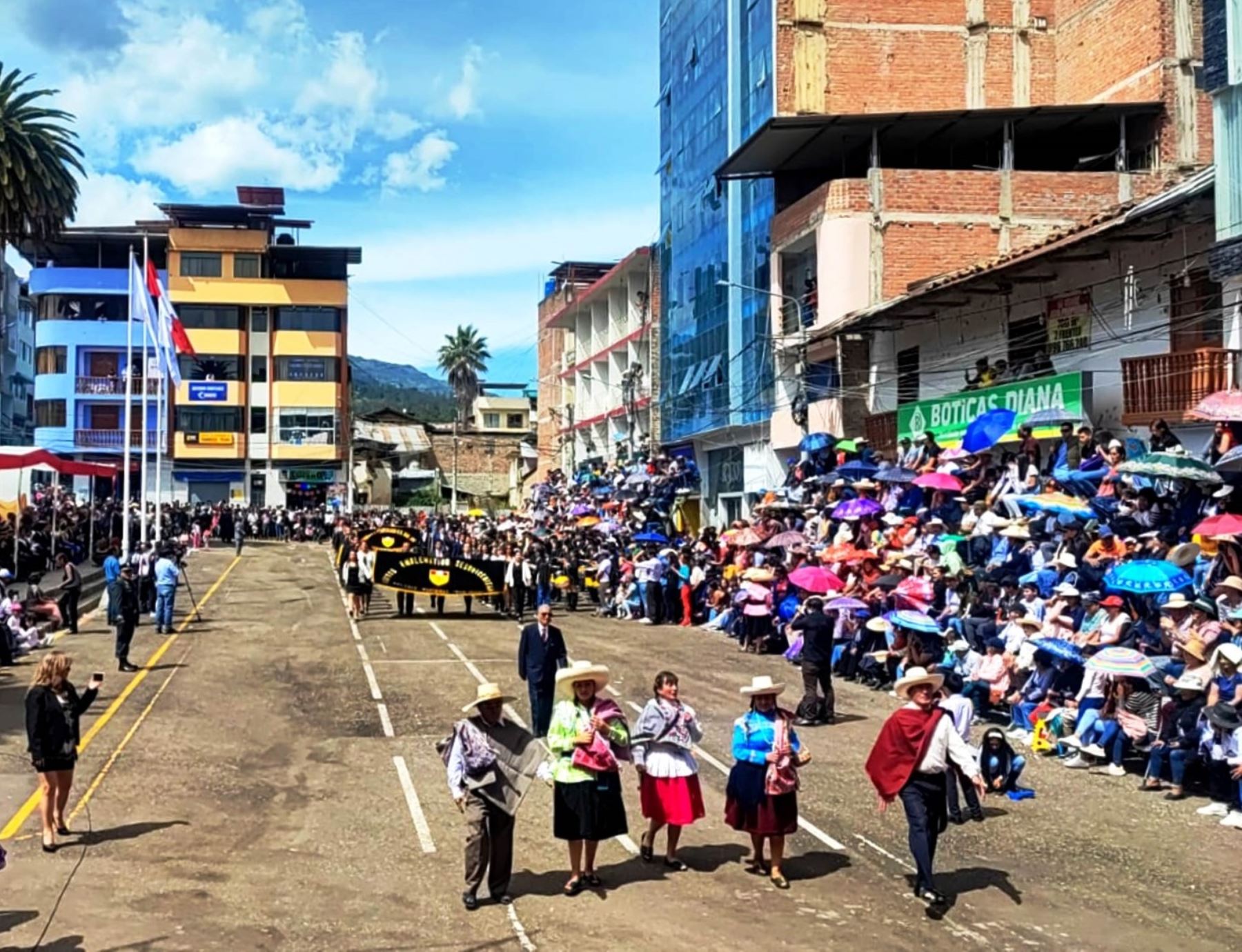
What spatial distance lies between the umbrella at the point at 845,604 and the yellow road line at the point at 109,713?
35.1ft

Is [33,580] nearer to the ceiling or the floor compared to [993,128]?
nearer to the floor

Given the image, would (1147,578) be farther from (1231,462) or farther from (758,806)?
(758,806)

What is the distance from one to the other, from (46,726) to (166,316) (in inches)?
1116

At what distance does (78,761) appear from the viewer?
45.2ft

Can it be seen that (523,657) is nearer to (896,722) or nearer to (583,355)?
(896,722)

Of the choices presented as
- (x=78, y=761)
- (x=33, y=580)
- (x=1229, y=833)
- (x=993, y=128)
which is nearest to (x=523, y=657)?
(x=78, y=761)

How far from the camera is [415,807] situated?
467 inches

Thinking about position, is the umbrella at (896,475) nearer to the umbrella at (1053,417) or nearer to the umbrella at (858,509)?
the umbrella at (858,509)

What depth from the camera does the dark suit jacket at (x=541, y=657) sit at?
1473 centimetres

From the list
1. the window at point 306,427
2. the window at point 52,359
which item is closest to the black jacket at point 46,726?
the window at point 306,427

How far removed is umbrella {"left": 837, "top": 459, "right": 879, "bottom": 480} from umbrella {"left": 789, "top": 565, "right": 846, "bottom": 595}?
6.28 m

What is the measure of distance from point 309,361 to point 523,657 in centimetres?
6627

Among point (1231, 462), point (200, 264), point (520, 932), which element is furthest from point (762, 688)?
point (200, 264)

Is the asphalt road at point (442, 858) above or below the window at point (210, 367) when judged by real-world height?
below
